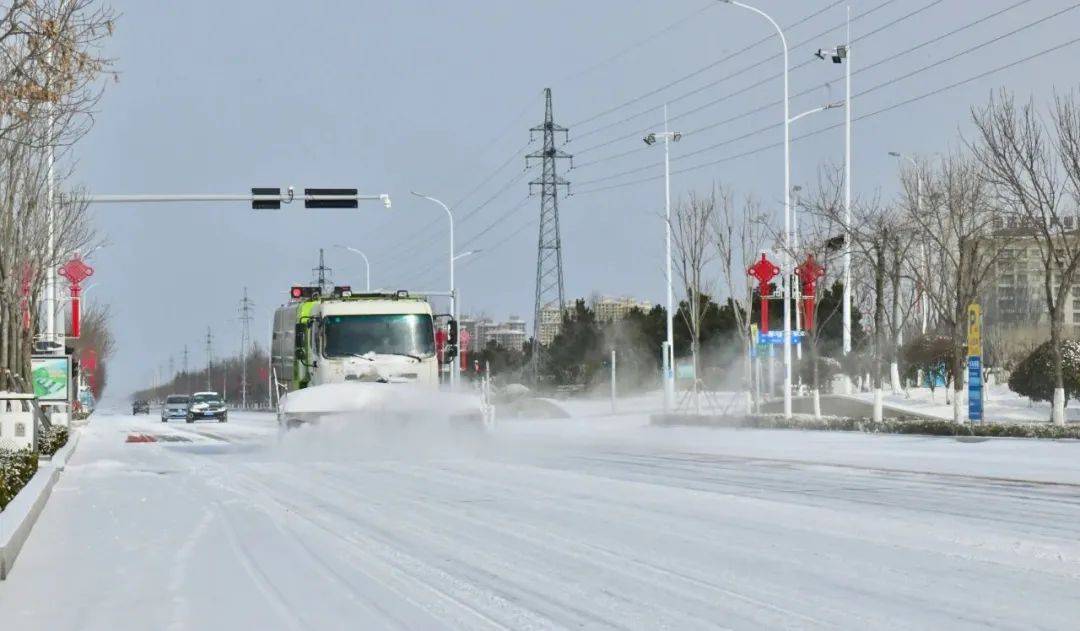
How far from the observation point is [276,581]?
1033 cm

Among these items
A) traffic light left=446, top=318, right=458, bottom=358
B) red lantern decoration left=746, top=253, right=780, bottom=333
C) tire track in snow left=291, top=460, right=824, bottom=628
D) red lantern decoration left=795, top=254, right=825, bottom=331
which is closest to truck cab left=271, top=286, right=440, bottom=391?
traffic light left=446, top=318, right=458, bottom=358

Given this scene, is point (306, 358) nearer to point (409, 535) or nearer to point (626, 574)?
point (409, 535)

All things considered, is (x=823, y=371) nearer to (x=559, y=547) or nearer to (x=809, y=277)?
(x=809, y=277)

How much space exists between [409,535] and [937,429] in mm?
24301

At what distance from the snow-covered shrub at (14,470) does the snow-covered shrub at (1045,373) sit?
28.5 m

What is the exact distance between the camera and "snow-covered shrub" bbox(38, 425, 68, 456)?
27.8 metres

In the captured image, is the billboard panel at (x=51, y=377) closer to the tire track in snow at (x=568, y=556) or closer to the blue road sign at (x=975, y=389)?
the tire track in snow at (x=568, y=556)

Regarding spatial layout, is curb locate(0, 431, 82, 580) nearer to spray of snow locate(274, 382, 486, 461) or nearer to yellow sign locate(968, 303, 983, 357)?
spray of snow locate(274, 382, 486, 461)

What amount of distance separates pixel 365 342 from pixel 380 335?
0.36m

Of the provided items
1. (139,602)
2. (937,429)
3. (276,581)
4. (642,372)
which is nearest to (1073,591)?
(276,581)

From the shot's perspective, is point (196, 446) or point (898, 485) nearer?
point (898, 485)

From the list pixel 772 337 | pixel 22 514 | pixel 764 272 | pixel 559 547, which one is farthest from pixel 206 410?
pixel 559 547

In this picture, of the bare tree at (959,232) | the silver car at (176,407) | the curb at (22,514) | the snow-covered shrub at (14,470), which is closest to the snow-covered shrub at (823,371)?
the bare tree at (959,232)

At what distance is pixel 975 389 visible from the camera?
1359 inches
